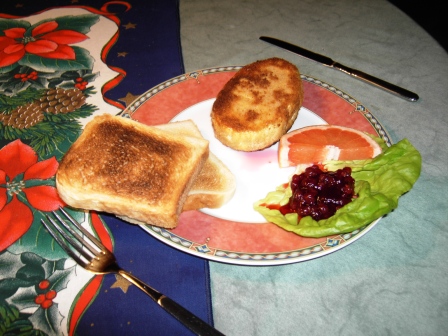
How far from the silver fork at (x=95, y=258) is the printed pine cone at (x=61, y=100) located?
100 cm

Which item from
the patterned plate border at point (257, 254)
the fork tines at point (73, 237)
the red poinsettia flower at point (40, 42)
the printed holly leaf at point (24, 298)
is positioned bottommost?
the printed holly leaf at point (24, 298)

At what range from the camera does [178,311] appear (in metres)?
1.58

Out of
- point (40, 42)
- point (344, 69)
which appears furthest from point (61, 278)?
point (344, 69)

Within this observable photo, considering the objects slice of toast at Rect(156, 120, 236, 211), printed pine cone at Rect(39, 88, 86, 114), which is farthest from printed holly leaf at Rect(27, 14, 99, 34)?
slice of toast at Rect(156, 120, 236, 211)

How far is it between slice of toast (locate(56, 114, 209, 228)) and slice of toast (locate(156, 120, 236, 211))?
56 mm

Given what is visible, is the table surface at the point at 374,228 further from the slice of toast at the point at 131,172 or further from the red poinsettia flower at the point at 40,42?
the red poinsettia flower at the point at 40,42

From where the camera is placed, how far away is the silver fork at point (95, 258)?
1554 mm

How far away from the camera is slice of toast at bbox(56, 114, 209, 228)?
1857 mm

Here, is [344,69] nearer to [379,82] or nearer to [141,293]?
[379,82]

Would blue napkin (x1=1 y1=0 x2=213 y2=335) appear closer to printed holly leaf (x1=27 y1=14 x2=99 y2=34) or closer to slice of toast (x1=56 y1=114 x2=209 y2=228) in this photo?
slice of toast (x1=56 y1=114 x2=209 y2=228)

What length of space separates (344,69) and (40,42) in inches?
107

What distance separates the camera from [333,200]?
197cm

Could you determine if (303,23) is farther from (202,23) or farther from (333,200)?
(333,200)

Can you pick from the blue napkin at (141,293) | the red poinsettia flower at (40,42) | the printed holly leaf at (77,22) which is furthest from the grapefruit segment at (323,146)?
the printed holly leaf at (77,22)
